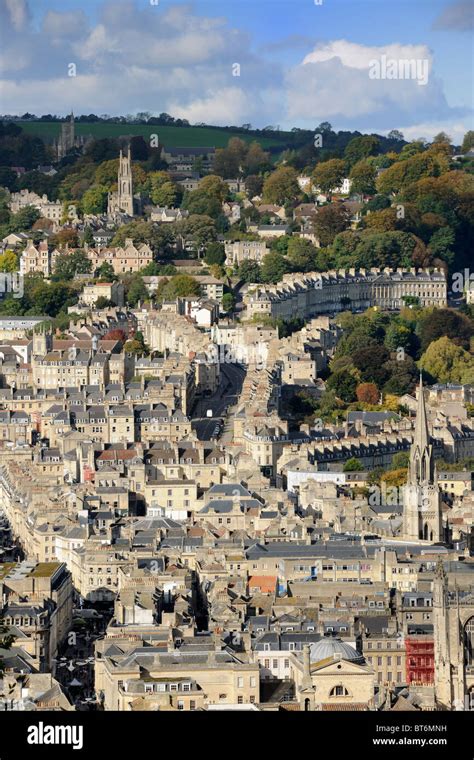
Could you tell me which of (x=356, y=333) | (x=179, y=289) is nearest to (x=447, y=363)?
(x=356, y=333)

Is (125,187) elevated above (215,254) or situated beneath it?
elevated above

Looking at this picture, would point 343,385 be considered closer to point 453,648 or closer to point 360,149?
point 453,648

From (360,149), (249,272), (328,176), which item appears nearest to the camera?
(249,272)

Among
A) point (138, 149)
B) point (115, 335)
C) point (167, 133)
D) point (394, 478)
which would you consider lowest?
point (394, 478)

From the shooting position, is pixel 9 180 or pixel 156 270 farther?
pixel 9 180

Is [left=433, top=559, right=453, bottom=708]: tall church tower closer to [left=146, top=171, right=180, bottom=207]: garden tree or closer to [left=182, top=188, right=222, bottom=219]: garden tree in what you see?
[left=182, top=188, right=222, bottom=219]: garden tree

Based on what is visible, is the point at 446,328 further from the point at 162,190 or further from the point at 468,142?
the point at 468,142

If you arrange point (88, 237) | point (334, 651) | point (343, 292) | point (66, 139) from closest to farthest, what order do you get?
point (334, 651), point (343, 292), point (88, 237), point (66, 139)
